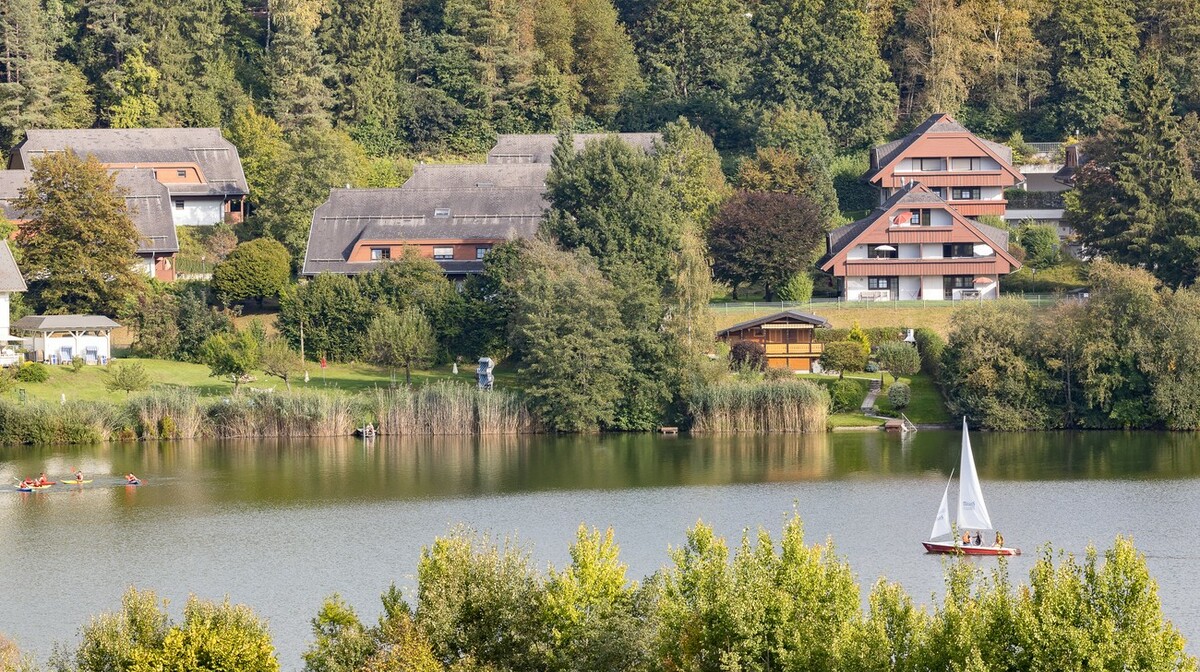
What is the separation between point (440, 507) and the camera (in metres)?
59.4

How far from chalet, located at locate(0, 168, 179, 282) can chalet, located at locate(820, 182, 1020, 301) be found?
36.0 meters

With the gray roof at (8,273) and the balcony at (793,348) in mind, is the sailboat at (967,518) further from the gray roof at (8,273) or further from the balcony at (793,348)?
the gray roof at (8,273)

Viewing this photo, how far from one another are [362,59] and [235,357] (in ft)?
137

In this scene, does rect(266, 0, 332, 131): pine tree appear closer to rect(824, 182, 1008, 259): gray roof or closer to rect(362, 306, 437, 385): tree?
rect(362, 306, 437, 385): tree

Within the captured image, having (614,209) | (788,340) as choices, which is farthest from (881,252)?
(614,209)

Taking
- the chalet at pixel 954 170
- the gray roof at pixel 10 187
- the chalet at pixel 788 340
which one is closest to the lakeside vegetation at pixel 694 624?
the chalet at pixel 788 340

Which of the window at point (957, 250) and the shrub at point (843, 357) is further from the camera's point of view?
the window at point (957, 250)

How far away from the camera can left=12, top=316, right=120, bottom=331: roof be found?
284 feet

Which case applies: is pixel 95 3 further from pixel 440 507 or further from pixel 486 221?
pixel 440 507

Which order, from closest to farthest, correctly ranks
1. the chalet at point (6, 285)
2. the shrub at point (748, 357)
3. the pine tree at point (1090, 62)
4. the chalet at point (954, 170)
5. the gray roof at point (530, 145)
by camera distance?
the shrub at point (748, 357) → the chalet at point (6, 285) → the chalet at point (954, 170) → the gray roof at point (530, 145) → the pine tree at point (1090, 62)

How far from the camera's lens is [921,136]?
352 feet

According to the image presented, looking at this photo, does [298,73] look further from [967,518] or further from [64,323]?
[967,518]

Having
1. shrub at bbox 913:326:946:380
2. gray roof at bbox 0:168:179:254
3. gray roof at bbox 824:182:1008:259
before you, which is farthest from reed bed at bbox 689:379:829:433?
gray roof at bbox 0:168:179:254

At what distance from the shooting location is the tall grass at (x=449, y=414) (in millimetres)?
78000
